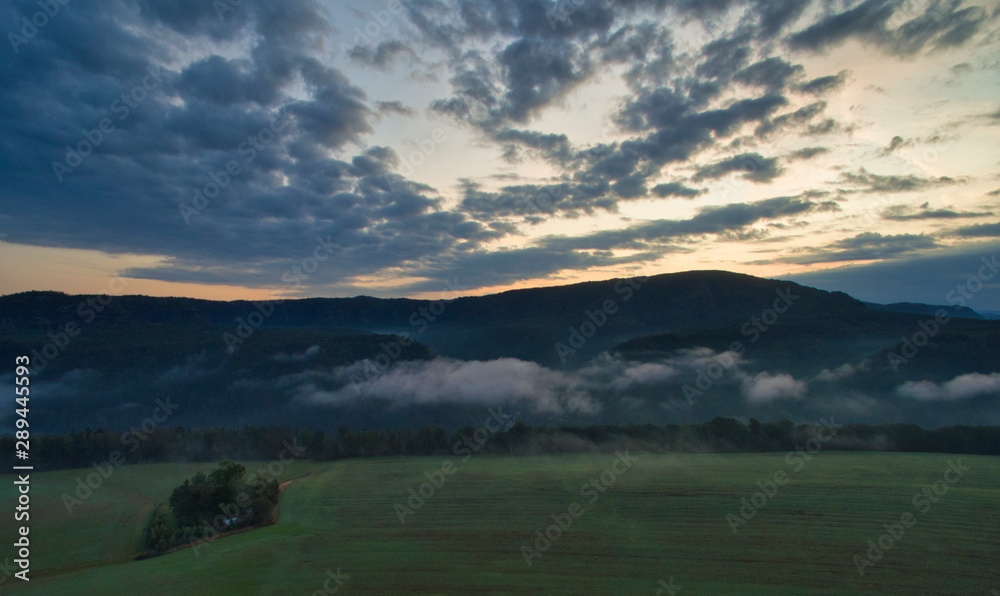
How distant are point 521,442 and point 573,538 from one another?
43.6 meters

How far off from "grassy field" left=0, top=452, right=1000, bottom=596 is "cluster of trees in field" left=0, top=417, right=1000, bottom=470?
1381cm

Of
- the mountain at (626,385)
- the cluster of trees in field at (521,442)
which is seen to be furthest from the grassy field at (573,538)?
the mountain at (626,385)

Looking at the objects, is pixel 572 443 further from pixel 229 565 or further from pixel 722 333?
pixel 722 333

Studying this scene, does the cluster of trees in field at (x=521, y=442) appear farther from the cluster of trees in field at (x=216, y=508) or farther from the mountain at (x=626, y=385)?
the mountain at (x=626, y=385)

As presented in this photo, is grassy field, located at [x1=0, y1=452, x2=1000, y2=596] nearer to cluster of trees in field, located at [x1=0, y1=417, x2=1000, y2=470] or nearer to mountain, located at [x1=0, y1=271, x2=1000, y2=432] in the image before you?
cluster of trees in field, located at [x1=0, y1=417, x2=1000, y2=470]

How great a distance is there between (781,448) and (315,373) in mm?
182631

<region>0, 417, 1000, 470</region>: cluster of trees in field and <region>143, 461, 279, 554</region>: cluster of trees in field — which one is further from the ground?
<region>143, 461, 279, 554</region>: cluster of trees in field

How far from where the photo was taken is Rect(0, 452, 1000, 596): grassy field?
90.7 feet

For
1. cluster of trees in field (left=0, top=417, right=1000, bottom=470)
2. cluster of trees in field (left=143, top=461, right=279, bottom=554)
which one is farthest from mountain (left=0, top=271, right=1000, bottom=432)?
cluster of trees in field (left=143, top=461, right=279, bottom=554)

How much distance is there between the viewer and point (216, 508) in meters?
42.5

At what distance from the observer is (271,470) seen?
67625 mm

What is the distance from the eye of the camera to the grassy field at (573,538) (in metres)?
27.7

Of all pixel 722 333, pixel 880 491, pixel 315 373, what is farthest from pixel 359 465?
pixel 722 333

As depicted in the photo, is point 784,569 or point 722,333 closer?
point 784,569
